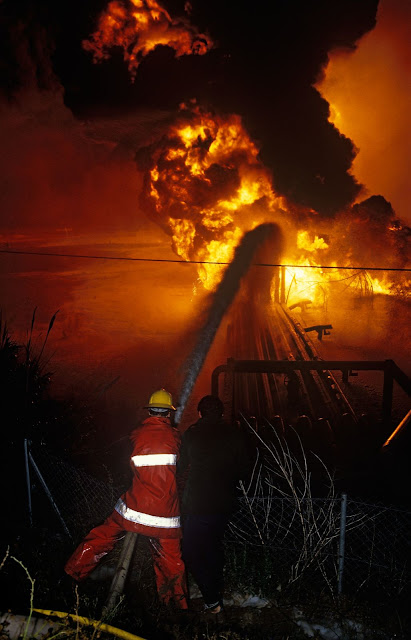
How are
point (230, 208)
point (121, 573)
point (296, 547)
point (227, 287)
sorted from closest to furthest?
1. point (121, 573)
2. point (296, 547)
3. point (230, 208)
4. point (227, 287)

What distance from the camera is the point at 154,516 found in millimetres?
3697

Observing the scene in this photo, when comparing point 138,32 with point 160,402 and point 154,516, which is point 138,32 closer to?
point 160,402

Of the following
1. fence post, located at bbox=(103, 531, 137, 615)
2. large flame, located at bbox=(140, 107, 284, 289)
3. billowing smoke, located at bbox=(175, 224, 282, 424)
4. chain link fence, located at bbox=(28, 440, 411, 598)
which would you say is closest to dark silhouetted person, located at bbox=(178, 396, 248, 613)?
chain link fence, located at bbox=(28, 440, 411, 598)

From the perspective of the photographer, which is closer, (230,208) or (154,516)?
(154,516)

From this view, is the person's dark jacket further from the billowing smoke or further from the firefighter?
the billowing smoke

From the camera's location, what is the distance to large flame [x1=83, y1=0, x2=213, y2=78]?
18891mm

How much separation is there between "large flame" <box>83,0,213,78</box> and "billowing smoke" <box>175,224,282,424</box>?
932cm

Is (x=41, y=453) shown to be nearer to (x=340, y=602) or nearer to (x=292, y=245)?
(x=340, y=602)

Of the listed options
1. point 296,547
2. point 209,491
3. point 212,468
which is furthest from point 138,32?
point 296,547

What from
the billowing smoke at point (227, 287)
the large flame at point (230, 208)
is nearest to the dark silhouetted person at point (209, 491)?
the billowing smoke at point (227, 287)

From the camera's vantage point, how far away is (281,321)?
1831 centimetres

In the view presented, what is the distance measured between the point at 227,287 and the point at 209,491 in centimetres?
1776

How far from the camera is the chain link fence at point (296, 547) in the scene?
12.6 ft

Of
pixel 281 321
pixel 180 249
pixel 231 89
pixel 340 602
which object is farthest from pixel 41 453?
pixel 231 89
